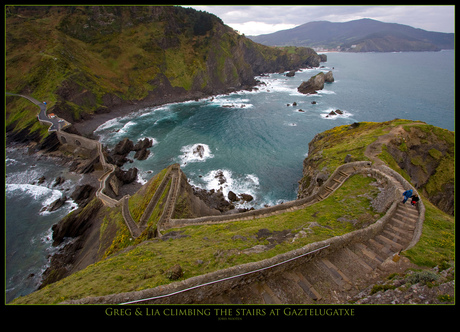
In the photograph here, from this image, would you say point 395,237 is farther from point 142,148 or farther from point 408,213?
point 142,148

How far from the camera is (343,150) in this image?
31.2 metres

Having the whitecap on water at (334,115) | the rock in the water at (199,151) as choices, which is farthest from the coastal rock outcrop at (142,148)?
the whitecap on water at (334,115)

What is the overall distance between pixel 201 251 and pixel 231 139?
2030 inches

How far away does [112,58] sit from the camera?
309 ft

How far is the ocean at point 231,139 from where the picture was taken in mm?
33844

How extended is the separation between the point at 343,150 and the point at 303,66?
182318 millimetres

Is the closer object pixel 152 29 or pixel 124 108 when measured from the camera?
pixel 124 108

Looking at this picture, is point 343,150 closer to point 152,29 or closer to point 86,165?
point 86,165

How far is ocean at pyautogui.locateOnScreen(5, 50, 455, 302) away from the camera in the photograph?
111 feet

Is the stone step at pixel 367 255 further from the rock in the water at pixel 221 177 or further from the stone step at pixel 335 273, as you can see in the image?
the rock in the water at pixel 221 177

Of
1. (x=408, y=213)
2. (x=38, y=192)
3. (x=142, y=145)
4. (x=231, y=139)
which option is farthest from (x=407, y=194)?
(x=38, y=192)

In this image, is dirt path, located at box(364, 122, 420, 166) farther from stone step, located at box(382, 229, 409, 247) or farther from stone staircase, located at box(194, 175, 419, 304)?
stone staircase, located at box(194, 175, 419, 304)

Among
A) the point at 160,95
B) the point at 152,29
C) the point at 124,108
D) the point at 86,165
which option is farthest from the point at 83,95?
the point at 152,29

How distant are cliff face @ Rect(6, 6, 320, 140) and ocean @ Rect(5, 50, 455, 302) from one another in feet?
40.4
